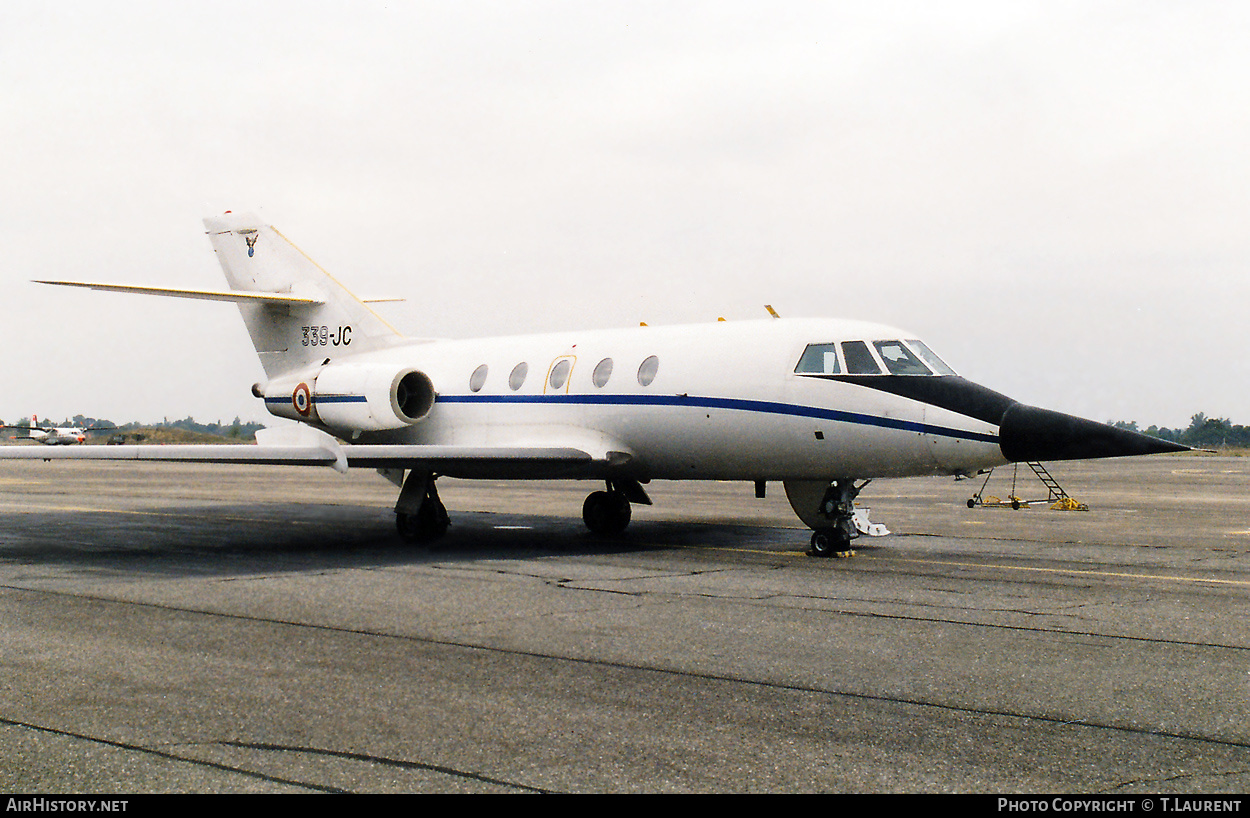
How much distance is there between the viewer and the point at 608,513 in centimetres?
1736

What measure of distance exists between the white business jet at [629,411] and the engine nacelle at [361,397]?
0.04m

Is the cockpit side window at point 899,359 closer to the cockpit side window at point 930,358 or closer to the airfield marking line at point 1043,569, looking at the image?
the cockpit side window at point 930,358

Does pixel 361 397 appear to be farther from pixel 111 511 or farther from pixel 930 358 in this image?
pixel 930 358

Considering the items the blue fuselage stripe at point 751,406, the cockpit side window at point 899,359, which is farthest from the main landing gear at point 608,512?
the cockpit side window at point 899,359

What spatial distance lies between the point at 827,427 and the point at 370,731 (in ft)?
29.1

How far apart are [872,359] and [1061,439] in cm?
246

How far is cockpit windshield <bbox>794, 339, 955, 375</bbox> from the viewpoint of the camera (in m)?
13.3

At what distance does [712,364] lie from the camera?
14523mm

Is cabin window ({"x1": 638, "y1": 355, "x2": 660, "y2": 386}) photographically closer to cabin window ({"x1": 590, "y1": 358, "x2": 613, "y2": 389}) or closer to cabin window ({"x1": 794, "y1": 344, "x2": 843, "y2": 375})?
cabin window ({"x1": 590, "y1": 358, "x2": 613, "y2": 389})

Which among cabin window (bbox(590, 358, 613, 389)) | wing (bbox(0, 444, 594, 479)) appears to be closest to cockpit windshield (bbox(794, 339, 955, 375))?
cabin window (bbox(590, 358, 613, 389))

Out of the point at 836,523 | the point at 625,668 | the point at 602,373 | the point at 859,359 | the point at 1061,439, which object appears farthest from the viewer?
the point at 602,373

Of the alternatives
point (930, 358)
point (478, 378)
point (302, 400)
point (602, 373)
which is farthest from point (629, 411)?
point (302, 400)

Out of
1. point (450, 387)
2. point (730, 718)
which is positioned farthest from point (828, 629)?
point (450, 387)

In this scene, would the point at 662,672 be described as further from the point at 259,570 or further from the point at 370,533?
the point at 370,533
